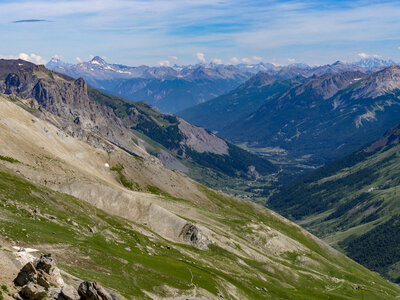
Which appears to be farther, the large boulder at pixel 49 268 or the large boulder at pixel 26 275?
the large boulder at pixel 49 268

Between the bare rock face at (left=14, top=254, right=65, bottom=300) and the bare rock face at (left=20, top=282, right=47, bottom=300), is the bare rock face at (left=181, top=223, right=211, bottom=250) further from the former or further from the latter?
the bare rock face at (left=20, top=282, right=47, bottom=300)

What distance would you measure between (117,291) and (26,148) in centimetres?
13046

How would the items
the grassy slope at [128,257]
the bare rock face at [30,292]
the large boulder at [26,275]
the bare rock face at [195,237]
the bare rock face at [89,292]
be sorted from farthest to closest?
the bare rock face at [195,237]
the grassy slope at [128,257]
the bare rock face at [89,292]
the large boulder at [26,275]
the bare rock face at [30,292]

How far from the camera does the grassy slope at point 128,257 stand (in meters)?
91.2

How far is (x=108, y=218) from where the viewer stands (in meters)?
152

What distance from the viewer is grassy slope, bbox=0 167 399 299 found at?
91250mm

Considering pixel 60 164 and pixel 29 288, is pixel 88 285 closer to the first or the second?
pixel 29 288

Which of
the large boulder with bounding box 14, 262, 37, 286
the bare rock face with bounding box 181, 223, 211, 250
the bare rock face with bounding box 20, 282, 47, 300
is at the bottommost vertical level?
the bare rock face with bounding box 181, 223, 211, 250

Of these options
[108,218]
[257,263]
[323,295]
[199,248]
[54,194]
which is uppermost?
[54,194]

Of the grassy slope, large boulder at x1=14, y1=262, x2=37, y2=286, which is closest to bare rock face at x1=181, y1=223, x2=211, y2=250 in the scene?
the grassy slope

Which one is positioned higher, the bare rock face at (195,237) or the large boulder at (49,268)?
the large boulder at (49,268)

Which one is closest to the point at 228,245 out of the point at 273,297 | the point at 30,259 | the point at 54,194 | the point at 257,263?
the point at 257,263

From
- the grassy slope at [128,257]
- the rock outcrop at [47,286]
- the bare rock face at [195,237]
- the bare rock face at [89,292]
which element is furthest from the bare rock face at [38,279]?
the bare rock face at [195,237]

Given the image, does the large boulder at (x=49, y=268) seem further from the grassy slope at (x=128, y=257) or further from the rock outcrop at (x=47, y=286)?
the grassy slope at (x=128, y=257)
